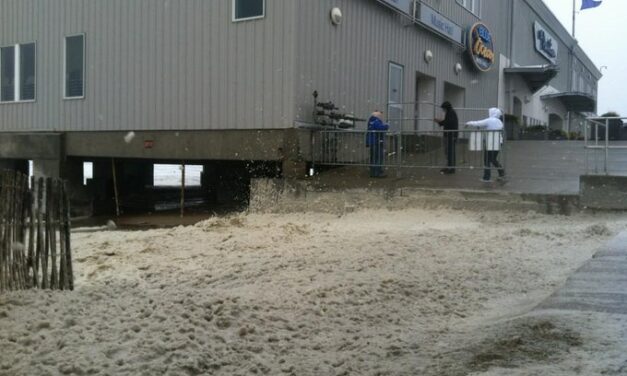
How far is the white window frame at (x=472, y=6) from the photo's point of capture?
67.6 feet

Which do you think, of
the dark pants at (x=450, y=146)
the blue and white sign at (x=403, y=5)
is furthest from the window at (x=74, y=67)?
the dark pants at (x=450, y=146)

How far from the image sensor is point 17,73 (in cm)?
1725

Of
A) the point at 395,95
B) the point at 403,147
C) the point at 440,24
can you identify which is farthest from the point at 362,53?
the point at 440,24

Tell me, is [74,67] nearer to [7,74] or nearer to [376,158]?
[7,74]

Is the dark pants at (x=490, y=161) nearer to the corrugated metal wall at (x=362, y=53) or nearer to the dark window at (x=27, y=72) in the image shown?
the corrugated metal wall at (x=362, y=53)

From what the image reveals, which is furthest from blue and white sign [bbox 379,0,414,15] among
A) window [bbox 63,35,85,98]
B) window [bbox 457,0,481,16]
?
window [bbox 63,35,85,98]

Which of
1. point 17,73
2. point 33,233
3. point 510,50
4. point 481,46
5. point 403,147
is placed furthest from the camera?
point 510,50

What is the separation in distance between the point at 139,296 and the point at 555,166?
442 inches

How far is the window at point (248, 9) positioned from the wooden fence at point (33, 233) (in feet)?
25.8

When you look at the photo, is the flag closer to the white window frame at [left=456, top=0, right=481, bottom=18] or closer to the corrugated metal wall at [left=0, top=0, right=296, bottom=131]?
the white window frame at [left=456, top=0, right=481, bottom=18]

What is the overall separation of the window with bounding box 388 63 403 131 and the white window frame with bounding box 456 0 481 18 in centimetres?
573

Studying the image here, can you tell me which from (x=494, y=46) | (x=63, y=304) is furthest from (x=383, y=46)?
(x=63, y=304)

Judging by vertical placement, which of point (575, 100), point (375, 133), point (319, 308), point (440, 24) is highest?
point (440, 24)

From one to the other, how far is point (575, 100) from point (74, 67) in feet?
93.9
